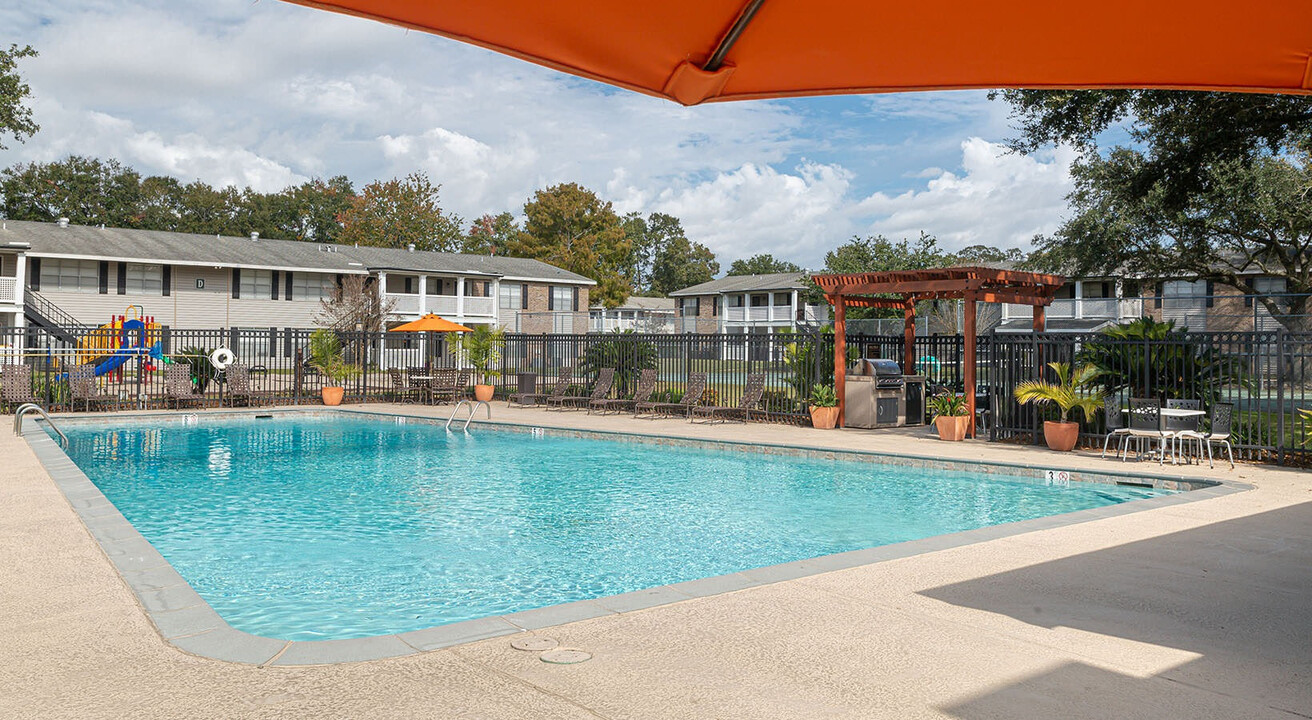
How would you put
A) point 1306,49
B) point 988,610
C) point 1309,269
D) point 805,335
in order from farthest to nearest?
point 1309,269
point 805,335
point 988,610
point 1306,49

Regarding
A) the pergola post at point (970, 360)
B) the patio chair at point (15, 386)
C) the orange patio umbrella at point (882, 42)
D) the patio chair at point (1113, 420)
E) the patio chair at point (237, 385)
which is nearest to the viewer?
the orange patio umbrella at point (882, 42)

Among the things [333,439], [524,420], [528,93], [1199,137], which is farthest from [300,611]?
[1199,137]

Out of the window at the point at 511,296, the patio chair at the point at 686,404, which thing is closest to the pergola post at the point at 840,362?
the patio chair at the point at 686,404

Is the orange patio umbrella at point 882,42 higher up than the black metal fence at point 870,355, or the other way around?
the orange patio umbrella at point 882,42

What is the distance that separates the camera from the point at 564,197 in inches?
2315

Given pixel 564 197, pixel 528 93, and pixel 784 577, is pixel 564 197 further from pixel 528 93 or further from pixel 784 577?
pixel 784 577

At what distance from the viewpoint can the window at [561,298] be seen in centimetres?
5042

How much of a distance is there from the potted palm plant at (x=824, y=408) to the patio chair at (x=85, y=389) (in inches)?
615

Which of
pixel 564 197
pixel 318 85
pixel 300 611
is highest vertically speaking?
pixel 564 197

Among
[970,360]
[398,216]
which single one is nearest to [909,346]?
[970,360]

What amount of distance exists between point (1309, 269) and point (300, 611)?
35708mm

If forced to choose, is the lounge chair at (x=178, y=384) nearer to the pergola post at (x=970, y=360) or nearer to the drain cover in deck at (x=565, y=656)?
the pergola post at (x=970, y=360)

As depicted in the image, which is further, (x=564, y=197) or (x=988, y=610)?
(x=564, y=197)

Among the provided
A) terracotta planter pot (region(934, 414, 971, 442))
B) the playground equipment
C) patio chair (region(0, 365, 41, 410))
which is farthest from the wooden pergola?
patio chair (region(0, 365, 41, 410))
